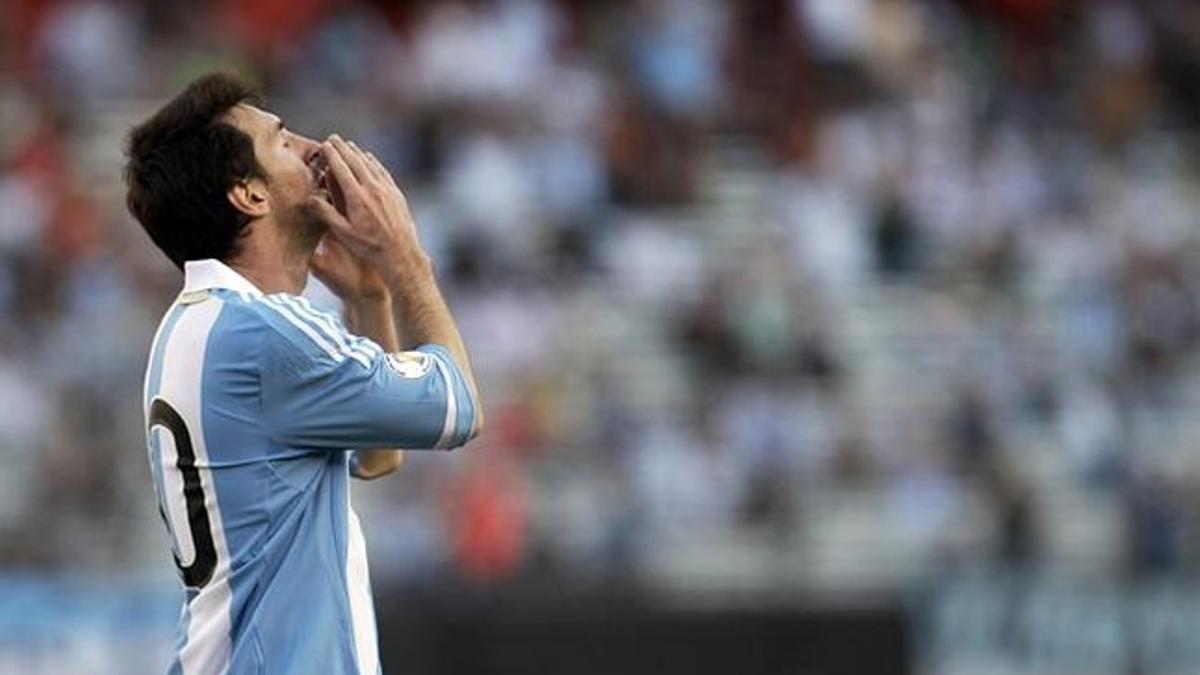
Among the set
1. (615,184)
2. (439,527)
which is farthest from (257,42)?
(439,527)

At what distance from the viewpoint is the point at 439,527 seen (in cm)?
1421

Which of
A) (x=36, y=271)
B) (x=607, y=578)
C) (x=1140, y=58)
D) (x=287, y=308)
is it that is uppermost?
(x=1140, y=58)

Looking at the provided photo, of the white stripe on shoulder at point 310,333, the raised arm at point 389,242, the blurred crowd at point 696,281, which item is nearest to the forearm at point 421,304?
the raised arm at point 389,242

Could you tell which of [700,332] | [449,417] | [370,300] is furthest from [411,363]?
[700,332]

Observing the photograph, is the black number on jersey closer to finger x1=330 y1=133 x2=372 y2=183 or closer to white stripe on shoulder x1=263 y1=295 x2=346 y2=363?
white stripe on shoulder x1=263 y1=295 x2=346 y2=363

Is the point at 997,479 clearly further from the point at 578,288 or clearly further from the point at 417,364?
the point at 417,364

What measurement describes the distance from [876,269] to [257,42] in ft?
13.0

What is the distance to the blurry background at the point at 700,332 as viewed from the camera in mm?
13961

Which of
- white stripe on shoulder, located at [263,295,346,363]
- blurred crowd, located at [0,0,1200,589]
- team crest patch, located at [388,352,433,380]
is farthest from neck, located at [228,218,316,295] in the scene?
blurred crowd, located at [0,0,1200,589]

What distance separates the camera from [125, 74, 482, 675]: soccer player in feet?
15.5

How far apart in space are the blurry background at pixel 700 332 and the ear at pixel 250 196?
8731 mm

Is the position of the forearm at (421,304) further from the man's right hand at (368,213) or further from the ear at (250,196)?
the ear at (250,196)

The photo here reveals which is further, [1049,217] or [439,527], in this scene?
[1049,217]

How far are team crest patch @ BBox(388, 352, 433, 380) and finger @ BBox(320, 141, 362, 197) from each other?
0.30 meters
